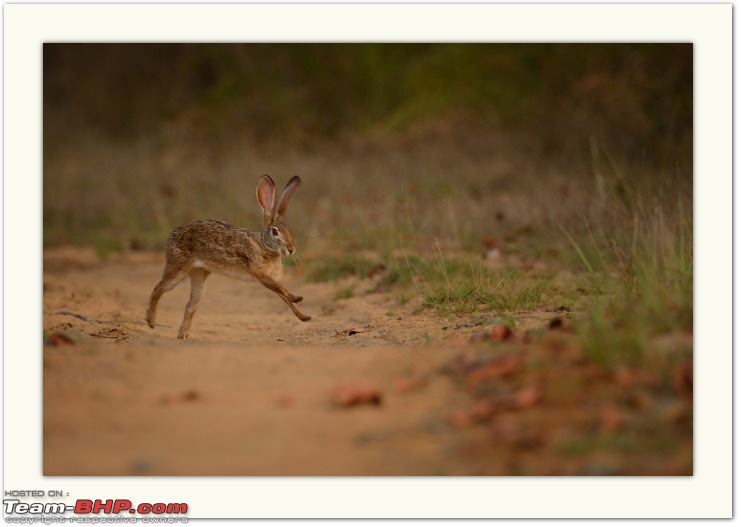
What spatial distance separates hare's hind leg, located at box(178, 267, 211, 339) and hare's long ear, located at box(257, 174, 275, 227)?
2.58ft

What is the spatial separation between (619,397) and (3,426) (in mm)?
3060

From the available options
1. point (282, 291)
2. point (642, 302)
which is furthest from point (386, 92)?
point (642, 302)

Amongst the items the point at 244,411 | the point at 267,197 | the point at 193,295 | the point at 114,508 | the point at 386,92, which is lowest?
the point at 114,508

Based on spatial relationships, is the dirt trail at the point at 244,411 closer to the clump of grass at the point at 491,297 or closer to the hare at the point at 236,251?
the clump of grass at the point at 491,297

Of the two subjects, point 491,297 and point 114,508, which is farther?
point 491,297

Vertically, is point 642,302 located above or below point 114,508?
above

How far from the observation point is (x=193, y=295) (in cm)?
763

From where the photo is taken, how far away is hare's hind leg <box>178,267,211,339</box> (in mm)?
7431

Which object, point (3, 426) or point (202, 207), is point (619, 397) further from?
point (202, 207)

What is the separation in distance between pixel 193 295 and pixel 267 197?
3.47ft

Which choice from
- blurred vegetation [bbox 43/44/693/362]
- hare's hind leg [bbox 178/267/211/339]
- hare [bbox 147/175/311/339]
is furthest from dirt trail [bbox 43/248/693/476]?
hare [bbox 147/175/311/339]

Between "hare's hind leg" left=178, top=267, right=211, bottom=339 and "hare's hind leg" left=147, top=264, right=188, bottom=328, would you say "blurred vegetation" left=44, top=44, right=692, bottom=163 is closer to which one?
"hare's hind leg" left=178, top=267, right=211, bottom=339

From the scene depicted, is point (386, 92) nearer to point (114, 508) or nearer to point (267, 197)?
point (267, 197)
